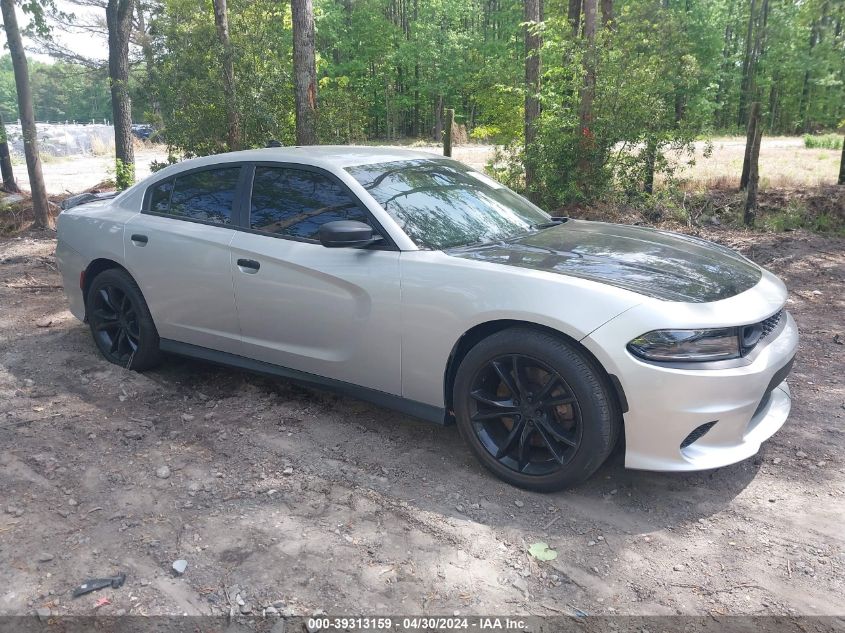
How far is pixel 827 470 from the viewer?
3445 mm

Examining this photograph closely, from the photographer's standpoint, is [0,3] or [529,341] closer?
[529,341]

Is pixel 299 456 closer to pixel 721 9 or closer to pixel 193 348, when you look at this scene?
pixel 193 348

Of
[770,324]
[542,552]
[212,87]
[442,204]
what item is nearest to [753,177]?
[770,324]

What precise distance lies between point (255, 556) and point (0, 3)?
38.0 feet

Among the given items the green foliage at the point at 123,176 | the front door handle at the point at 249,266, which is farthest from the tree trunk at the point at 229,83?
the front door handle at the point at 249,266

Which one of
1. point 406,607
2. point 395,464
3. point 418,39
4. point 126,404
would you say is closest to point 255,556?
point 406,607

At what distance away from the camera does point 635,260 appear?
340 centimetres

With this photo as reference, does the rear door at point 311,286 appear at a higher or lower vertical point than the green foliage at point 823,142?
lower

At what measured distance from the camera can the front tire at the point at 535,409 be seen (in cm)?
296

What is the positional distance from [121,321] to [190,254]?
1.05 meters

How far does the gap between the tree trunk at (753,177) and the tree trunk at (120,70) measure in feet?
39.7

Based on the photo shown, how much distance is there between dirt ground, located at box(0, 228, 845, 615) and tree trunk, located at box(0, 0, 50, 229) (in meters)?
7.40

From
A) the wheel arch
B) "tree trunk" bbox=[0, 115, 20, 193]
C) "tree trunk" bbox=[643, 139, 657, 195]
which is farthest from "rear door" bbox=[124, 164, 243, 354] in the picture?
"tree trunk" bbox=[0, 115, 20, 193]

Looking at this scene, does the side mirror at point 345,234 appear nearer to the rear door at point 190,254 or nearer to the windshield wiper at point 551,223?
the rear door at point 190,254
